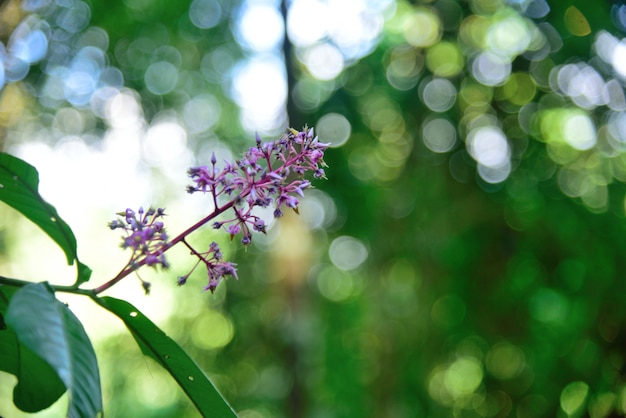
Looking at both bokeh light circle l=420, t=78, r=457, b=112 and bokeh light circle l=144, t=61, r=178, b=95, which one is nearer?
bokeh light circle l=420, t=78, r=457, b=112

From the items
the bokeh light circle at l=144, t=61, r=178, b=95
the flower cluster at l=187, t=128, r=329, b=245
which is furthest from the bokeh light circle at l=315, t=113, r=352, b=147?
the flower cluster at l=187, t=128, r=329, b=245

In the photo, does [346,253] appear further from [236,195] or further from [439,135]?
[236,195]

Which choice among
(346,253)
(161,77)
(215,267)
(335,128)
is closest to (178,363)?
(215,267)

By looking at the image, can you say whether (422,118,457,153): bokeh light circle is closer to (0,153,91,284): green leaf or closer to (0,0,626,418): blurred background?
(0,0,626,418): blurred background

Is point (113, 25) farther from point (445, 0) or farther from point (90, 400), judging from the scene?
point (90, 400)

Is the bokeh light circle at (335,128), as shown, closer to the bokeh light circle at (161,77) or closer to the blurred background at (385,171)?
the blurred background at (385,171)
